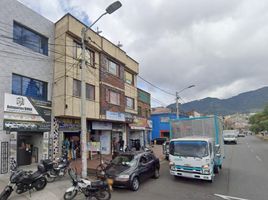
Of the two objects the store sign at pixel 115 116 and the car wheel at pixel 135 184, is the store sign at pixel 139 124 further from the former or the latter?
the car wheel at pixel 135 184

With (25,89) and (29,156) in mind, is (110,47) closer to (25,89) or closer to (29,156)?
(25,89)

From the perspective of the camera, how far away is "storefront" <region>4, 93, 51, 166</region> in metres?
13.0

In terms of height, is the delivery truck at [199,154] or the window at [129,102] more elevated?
the window at [129,102]

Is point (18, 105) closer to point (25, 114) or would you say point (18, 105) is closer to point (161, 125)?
point (25, 114)

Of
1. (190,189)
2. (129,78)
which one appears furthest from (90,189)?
(129,78)

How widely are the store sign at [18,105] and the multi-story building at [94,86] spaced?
203 centimetres

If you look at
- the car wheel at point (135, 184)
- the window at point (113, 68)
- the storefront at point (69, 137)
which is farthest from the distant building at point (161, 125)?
the car wheel at point (135, 184)

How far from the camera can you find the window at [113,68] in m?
21.6

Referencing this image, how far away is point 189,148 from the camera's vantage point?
11.7m

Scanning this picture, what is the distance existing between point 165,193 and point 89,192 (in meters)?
3.24

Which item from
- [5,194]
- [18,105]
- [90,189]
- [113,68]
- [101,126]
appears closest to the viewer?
[5,194]

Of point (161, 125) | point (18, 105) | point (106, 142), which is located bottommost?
point (106, 142)

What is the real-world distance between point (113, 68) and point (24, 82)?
9.52 m

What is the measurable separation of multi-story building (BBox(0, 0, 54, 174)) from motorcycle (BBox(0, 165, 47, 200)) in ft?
13.9
